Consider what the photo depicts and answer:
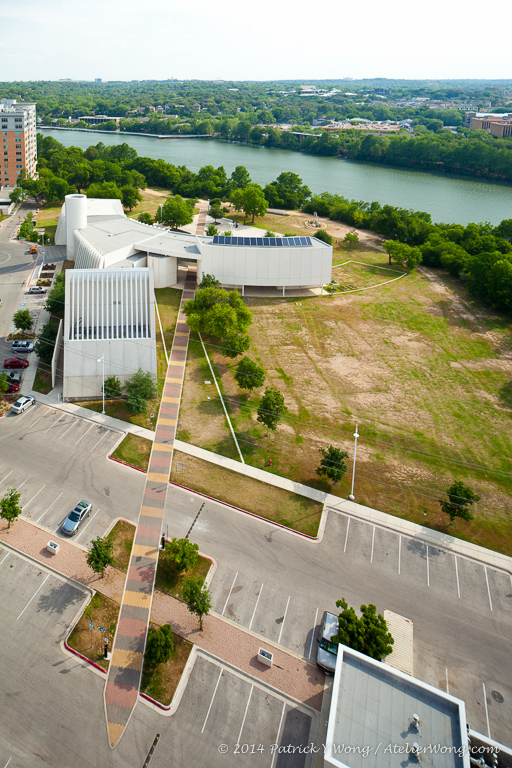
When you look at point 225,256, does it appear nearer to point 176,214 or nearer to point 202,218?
point 176,214

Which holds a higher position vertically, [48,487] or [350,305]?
[350,305]

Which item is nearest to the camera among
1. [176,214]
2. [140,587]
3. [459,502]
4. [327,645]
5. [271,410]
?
[327,645]

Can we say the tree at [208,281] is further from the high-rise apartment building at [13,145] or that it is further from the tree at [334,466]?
the high-rise apartment building at [13,145]

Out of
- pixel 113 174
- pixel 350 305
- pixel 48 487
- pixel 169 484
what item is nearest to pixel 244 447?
pixel 169 484

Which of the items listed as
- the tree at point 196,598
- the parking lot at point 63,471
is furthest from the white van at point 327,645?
the parking lot at point 63,471

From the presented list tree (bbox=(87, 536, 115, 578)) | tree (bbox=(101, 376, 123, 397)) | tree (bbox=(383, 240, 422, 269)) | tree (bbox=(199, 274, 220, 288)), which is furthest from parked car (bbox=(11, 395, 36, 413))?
tree (bbox=(383, 240, 422, 269))

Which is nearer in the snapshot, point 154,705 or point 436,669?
point 154,705

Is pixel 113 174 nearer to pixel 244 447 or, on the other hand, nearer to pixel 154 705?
pixel 244 447

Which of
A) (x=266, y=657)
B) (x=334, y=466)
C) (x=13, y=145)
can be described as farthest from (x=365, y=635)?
(x=13, y=145)
